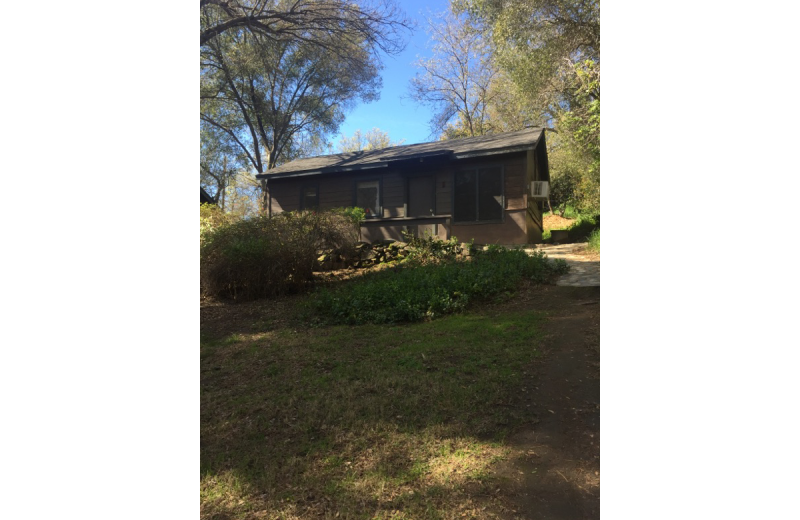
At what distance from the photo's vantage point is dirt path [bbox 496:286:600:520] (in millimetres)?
2242

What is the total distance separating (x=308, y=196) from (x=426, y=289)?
35.3 feet

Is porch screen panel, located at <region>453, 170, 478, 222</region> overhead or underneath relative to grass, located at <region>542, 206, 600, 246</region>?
overhead

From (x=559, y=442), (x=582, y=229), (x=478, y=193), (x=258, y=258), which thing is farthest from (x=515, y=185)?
(x=559, y=442)

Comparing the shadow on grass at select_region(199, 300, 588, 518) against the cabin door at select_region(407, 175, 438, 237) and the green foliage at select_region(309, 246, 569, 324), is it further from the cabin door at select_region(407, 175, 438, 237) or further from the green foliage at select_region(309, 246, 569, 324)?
the cabin door at select_region(407, 175, 438, 237)

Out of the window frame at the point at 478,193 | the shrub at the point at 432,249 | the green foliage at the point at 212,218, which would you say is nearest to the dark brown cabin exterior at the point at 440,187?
the window frame at the point at 478,193

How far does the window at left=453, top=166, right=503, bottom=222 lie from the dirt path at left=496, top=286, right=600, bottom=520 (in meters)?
9.50

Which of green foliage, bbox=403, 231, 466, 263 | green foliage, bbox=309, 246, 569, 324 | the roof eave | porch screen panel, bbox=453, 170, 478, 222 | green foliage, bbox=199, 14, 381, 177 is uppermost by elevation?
green foliage, bbox=199, 14, 381, 177

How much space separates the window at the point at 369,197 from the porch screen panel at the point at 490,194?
365cm

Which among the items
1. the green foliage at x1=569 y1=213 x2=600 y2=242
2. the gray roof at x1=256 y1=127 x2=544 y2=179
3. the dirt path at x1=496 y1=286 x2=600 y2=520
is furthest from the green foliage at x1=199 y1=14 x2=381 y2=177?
the dirt path at x1=496 y1=286 x2=600 y2=520
